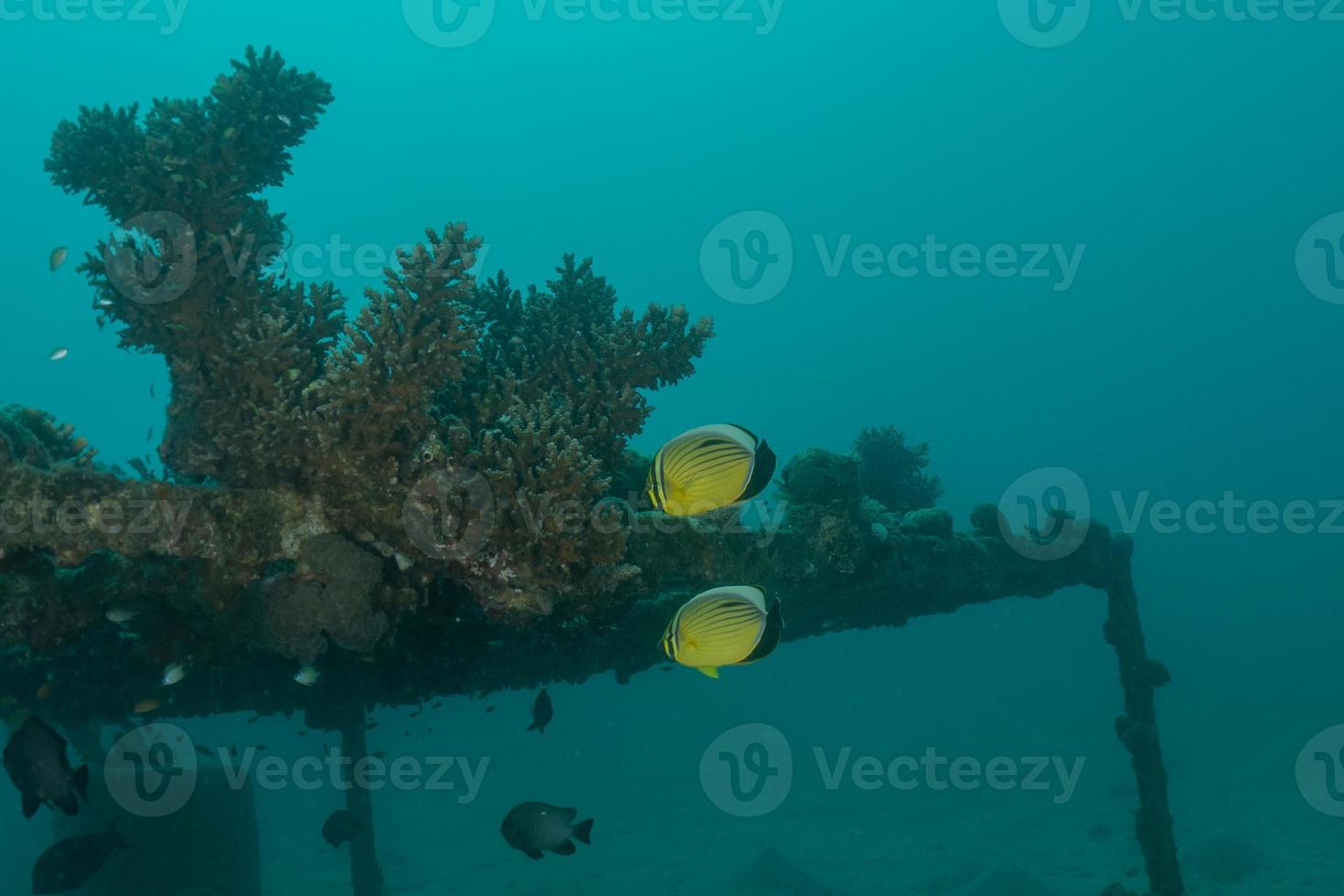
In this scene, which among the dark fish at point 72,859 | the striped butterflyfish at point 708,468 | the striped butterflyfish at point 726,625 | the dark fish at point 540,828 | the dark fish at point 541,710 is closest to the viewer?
the striped butterflyfish at point 708,468

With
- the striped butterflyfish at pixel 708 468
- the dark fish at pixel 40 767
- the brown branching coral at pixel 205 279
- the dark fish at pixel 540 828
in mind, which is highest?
the brown branching coral at pixel 205 279

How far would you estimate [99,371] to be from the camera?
13838 centimetres

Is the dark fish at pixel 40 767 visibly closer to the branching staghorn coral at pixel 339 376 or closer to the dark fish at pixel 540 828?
the branching staghorn coral at pixel 339 376

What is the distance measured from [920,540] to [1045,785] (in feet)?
115

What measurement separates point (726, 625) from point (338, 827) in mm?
9276

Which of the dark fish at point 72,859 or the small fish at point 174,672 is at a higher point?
the small fish at point 174,672

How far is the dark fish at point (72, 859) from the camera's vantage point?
298 inches

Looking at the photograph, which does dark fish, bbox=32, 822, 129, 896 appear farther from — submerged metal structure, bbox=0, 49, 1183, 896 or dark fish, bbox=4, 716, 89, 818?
dark fish, bbox=4, 716, 89, 818

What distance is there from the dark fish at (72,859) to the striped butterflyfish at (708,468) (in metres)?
7.72

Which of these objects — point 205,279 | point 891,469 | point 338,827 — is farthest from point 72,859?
point 891,469

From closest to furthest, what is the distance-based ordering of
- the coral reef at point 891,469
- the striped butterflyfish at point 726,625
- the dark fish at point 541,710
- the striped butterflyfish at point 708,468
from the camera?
the striped butterflyfish at point 708,468 → the striped butterflyfish at point 726,625 → the dark fish at point 541,710 → the coral reef at point 891,469

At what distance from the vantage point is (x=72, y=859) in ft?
24.8

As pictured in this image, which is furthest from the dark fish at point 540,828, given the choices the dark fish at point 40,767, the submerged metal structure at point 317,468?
the dark fish at point 40,767

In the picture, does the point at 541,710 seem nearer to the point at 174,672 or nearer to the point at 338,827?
the point at 174,672
